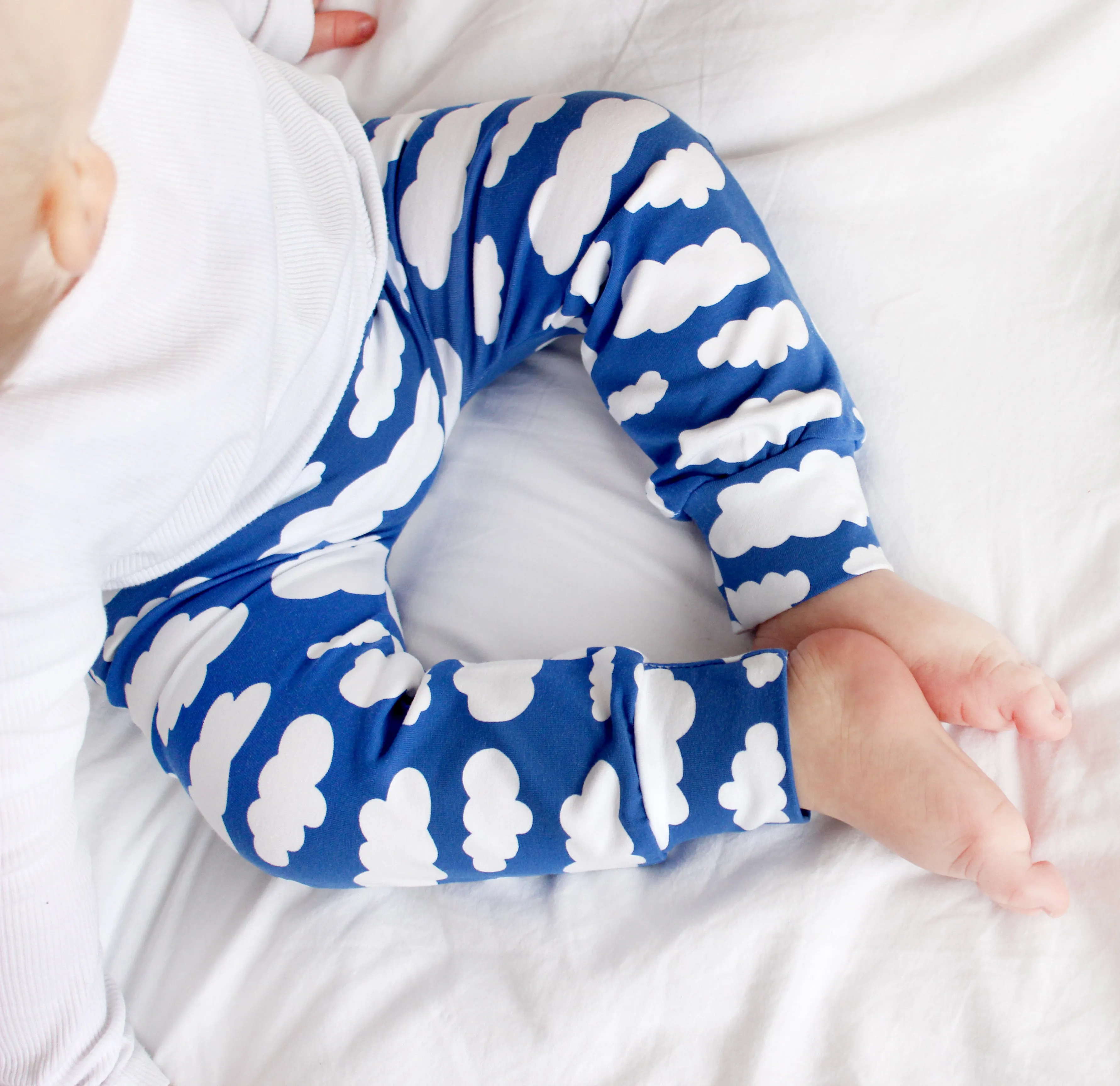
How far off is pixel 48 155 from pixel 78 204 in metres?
0.06

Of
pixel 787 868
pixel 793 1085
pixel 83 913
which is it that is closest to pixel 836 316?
pixel 787 868

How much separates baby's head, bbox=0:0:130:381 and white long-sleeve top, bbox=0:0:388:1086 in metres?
0.01

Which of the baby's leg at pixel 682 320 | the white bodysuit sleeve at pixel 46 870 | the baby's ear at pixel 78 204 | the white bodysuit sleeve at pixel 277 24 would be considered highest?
the white bodysuit sleeve at pixel 277 24

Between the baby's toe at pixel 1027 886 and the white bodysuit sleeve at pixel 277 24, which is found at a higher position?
the white bodysuit sleeve at pixel 277 24

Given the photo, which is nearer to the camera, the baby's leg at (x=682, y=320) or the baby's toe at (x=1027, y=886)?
the baby's toe at (x=1027, y=886)

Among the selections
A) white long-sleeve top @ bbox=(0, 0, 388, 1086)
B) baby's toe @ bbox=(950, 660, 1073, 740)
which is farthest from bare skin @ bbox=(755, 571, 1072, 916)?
white long-sleeve top @ bbox=(0, 0, 388, 1086)

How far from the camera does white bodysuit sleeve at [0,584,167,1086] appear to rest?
1.69 feet

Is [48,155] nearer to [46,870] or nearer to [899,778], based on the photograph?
[46,870]

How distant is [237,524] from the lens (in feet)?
2.08

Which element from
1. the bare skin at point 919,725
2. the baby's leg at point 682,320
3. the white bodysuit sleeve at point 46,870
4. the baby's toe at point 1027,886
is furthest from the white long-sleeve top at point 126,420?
the baby's toe at point 1027,886

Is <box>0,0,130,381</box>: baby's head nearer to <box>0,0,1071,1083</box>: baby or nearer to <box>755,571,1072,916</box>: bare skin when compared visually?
<box>0,0,1071,1083</box>: baby

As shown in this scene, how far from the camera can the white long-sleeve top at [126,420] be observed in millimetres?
501

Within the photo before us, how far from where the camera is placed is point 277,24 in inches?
31.7

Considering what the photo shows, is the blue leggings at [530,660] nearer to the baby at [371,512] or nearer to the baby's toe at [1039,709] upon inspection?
the baby at [371,512]
